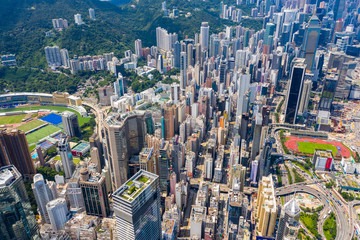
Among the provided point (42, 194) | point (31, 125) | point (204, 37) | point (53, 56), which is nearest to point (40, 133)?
point (31, 125)

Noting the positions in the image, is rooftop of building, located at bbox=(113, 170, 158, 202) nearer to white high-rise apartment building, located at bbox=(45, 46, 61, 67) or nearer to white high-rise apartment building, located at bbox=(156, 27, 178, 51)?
white high-rise apartment building, located at bbox=(45, 46, 61, 67)

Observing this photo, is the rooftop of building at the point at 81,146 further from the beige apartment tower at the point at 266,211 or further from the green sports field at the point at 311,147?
the green sports field at the point at 311,147

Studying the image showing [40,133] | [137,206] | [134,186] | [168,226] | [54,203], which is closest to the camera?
[137,206]

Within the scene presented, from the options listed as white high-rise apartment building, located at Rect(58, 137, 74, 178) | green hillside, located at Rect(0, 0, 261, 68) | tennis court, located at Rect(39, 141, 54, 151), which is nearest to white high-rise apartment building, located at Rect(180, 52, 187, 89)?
green hillside, located at Rect(0, 0, 261, 68)

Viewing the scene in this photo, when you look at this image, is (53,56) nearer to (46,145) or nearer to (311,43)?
(46,145)

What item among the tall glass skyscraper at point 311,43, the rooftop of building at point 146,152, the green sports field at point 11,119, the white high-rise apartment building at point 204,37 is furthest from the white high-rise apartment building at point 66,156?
the tall glass skyscraper at point 311,43

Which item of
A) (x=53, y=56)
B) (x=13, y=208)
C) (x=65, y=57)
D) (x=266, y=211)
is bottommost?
(x=266, y=211)

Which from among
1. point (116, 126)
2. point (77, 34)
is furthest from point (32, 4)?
point (116, 126)
